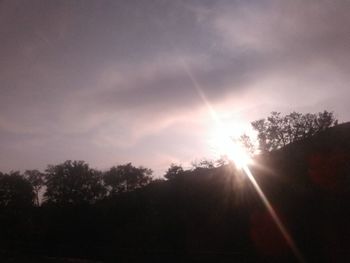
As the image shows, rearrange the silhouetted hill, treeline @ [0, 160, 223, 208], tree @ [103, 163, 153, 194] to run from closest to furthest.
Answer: the silhouetted hill → treeline @ [0, 160, 223, 208] → tree @ [103, 163, 153, 194]

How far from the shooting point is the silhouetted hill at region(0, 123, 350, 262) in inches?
1134

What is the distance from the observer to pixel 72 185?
83.1 meters

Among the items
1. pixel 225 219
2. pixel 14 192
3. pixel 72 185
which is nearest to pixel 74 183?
pixel 72 185

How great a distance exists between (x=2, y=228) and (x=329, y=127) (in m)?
55.3

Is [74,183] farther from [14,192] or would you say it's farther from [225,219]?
[225,219]

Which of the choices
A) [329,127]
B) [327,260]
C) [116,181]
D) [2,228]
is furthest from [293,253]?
[116,181]

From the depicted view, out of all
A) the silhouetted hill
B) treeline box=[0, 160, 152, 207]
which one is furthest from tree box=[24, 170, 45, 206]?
the silhouetted hill

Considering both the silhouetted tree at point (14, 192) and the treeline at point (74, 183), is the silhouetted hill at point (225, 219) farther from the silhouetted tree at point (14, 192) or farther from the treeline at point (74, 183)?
the silhouetted tree at point (14, 192)

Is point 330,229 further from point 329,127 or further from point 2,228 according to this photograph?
point 2,228

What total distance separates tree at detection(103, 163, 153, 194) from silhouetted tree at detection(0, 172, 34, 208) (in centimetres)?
2054

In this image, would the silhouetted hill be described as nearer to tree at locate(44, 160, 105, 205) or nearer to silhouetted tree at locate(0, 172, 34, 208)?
tree at locate(44, 160, 105, 205)

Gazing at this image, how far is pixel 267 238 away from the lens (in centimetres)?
3188

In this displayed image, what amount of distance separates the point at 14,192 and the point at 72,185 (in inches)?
1050

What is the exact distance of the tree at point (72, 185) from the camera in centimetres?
8075
